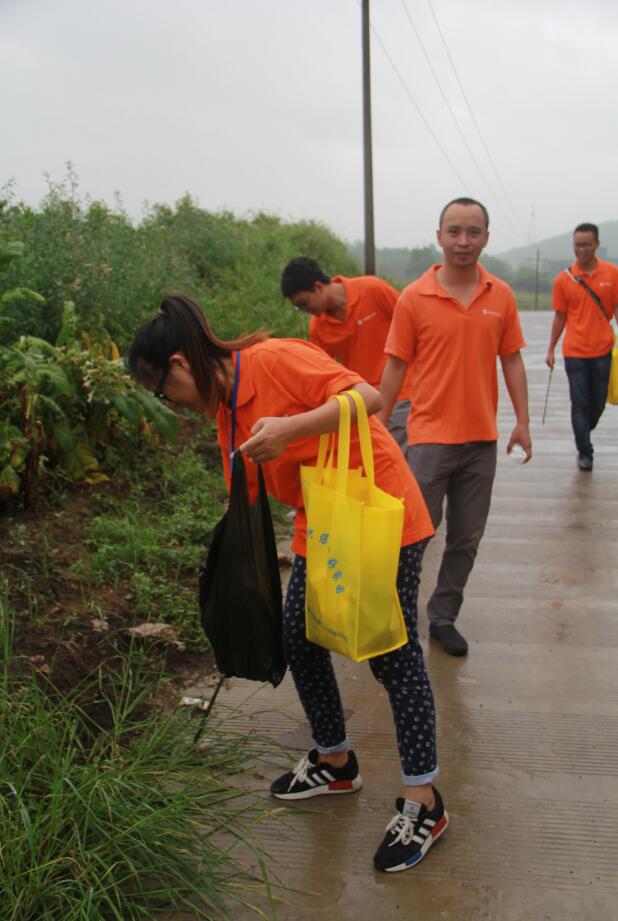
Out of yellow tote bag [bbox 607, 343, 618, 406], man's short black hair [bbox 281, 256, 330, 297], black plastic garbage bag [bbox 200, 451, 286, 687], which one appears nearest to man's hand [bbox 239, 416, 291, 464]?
black plastic garbage bag [bbox 200, 451, 286, 687]

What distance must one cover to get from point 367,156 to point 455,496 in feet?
57.5

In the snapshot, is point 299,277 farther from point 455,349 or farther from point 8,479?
point 8,479

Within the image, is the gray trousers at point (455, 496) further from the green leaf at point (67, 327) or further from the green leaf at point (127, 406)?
the green leaf at point (67, 327)

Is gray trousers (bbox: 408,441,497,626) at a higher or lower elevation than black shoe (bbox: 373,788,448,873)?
higher

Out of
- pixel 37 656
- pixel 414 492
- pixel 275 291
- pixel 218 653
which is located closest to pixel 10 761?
pixel 218 653

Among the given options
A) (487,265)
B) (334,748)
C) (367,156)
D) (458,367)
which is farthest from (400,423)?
(487,265)

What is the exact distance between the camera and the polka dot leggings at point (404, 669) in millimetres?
2908

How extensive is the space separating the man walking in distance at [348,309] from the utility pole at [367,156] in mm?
15108

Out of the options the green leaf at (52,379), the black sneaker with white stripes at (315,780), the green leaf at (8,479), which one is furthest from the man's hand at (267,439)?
the green leaf at (52,379)

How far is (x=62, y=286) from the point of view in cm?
734

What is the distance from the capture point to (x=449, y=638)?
4.48 m

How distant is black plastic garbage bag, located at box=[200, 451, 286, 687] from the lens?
2.81 m

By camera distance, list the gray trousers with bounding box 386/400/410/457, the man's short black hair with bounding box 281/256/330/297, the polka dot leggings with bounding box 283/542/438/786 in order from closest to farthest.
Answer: the polka dot leggings with bounding box 283/542/438/786
the gray trousers with bounding box 386/400/410/457
the man's short black hair with bounding box 281/256/330/297

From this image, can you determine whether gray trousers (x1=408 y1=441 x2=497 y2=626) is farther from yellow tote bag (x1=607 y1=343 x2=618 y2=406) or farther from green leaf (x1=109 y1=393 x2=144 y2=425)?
yellow tote bag (x1=607 y1=343 x2=618 y2=406)
